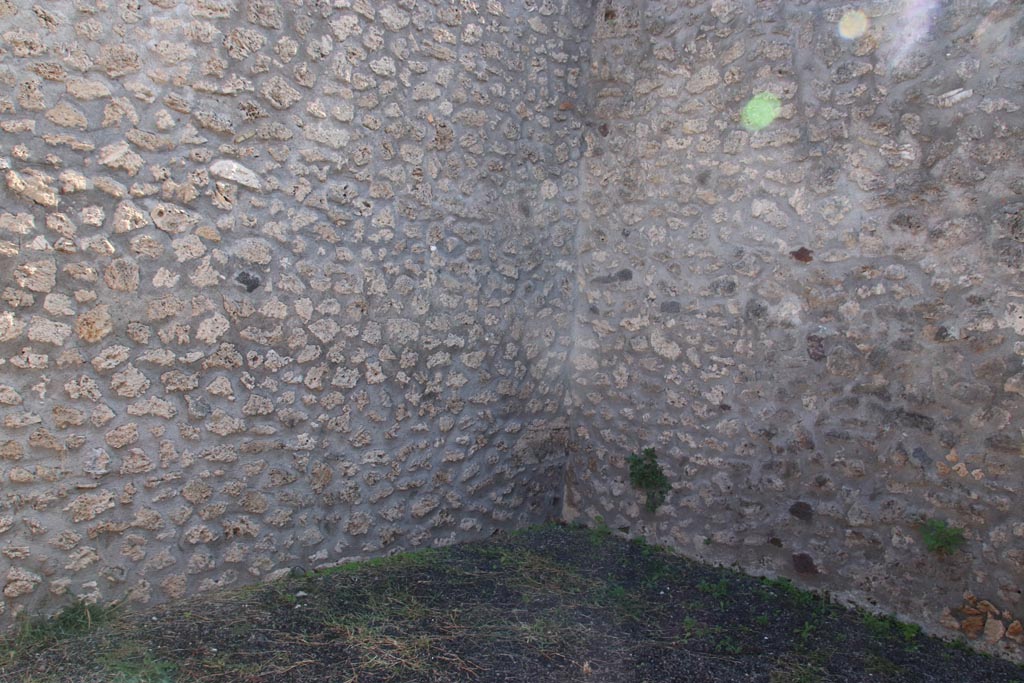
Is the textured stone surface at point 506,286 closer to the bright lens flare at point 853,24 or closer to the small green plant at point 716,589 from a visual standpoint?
the bright lens flare at point 853,24

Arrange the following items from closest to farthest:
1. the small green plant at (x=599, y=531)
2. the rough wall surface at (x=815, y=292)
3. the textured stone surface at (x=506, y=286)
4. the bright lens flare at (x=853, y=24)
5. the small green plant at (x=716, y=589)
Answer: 1. the textured stone surface at (x=506, y=286)
2. the rough wall surface at (x=815, y=292)
3. the bright lens flare at (x=853, y=24)
4. the small green plant at (x=716, y=589)
5. the small green plant at (x=599, y=531)

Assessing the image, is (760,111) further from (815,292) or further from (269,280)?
(269,280)

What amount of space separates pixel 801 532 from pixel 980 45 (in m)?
2.30

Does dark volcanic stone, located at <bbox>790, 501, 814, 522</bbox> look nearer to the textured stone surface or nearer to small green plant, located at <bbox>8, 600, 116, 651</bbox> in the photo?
the textured stone surface

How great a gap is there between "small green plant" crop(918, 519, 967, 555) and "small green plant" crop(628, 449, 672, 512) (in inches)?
51.2

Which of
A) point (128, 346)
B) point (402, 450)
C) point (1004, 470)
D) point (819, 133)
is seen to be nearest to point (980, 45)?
point (819, 133)

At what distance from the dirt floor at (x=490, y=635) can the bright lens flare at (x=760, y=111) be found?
227 cm

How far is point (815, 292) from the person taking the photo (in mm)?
3768

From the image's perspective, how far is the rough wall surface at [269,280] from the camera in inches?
114

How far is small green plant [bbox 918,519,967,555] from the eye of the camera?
333 cm

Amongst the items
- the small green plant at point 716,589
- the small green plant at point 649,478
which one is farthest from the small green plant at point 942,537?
the small green plant at point 649,478

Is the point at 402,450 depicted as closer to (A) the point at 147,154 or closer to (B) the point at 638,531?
(B) the point at 638,531

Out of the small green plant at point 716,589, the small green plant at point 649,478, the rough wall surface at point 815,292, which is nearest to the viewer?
the rough wall surface at point 815,292

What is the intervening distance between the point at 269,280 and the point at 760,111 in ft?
8.19
